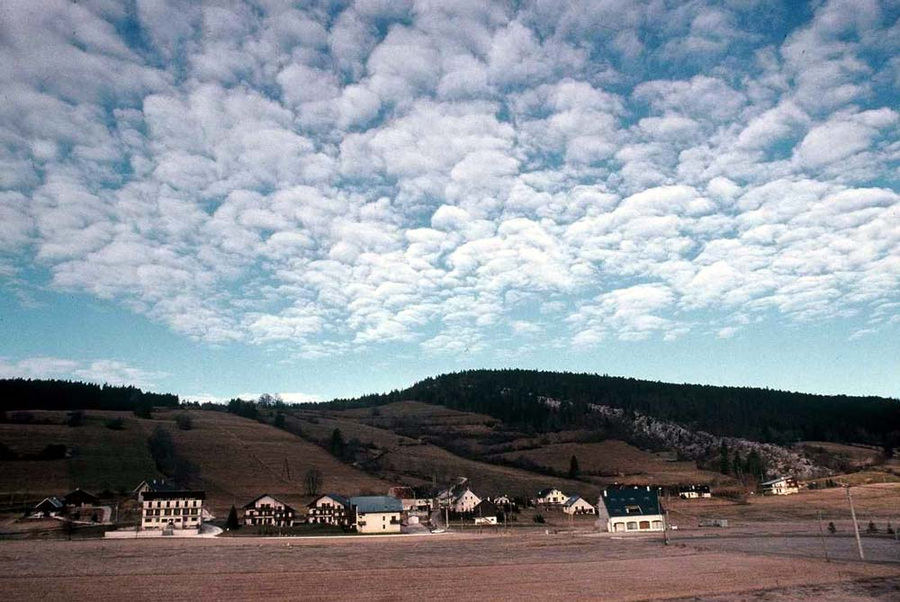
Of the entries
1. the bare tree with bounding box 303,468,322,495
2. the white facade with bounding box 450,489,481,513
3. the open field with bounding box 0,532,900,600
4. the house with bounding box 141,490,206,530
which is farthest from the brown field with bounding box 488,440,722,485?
the open field with bounding box 0,532,900,600

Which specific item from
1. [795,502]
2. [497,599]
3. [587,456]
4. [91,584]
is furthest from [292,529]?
[587,456]

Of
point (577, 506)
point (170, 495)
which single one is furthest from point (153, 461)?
point (577, 506)

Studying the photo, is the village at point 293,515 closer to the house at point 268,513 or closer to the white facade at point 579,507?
the house at point 268,513

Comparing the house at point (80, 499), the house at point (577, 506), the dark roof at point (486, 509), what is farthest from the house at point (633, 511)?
the house at point (80, 499)

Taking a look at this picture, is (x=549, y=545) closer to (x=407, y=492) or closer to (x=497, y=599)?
(x=497, y=599)

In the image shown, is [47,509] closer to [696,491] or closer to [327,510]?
[327,510]
